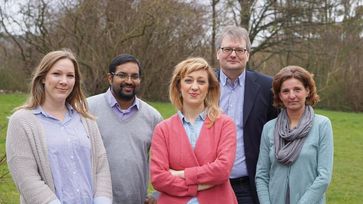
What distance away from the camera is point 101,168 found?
371 cm

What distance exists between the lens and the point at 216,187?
364 cm

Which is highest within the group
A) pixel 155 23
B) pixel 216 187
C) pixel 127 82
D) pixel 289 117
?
pixel 155 23

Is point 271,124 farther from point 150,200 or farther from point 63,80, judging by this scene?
point 63,80

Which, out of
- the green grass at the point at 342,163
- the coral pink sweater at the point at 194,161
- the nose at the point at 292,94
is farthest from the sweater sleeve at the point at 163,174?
the green grass at the point at 342,163

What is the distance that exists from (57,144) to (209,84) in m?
1.18

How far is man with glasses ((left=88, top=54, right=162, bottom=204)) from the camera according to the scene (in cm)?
403

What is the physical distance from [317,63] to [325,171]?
24081mm

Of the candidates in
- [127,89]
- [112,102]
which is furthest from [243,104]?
[112,102]

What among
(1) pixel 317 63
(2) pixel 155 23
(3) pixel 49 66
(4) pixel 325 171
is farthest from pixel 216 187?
(1) pixel 317 63

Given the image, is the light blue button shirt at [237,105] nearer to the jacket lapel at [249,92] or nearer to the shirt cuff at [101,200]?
the jacket lapel at [249,92]

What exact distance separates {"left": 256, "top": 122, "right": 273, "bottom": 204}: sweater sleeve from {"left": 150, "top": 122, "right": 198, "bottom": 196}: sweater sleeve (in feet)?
2.24

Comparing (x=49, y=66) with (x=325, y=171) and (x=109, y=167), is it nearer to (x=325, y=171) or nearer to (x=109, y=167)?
(x=109, y=167)

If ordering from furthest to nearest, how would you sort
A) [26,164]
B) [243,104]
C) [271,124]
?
[243,104] → [271,124] → [26,164]

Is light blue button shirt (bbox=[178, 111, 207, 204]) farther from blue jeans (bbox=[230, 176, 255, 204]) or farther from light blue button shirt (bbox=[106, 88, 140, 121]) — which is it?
blue jeans (bbox=[230, 176, 255, 204])
